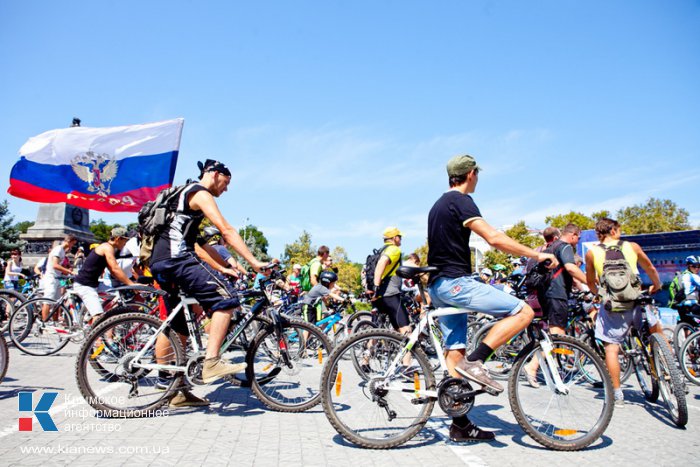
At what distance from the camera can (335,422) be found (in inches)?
144

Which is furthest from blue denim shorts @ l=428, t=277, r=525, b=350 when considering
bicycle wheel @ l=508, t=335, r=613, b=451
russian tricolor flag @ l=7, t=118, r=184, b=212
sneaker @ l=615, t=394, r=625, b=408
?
russian tricolor flag @ l=7, t=118, r=184, b=212

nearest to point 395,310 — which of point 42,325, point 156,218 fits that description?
point 156,218

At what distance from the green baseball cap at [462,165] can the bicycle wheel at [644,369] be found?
9.62 feet

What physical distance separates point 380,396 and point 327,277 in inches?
222

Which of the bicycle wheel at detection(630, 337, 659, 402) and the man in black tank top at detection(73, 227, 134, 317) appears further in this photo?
the man in black tank top at detection(73, 227, 134, 317)

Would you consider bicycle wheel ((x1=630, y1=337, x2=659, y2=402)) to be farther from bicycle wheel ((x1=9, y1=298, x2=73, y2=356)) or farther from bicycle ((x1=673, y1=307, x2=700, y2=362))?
bicycle wheel ((x1=9, y1=298, x2=73, y2=356))

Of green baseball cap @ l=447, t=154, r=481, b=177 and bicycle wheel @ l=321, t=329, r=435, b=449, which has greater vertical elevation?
green baseball cap @ l=447, t=154, r=481, b=177

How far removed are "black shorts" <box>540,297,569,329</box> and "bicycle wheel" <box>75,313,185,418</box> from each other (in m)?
4.46

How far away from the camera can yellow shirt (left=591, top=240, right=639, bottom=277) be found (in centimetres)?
529

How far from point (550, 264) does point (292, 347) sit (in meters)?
2.53

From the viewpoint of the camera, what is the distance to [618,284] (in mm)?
5055

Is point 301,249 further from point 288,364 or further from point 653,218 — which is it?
point 288,364

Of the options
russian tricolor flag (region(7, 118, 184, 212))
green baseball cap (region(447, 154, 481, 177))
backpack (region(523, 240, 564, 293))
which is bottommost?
backpack (region(523, 240, 564, 293))

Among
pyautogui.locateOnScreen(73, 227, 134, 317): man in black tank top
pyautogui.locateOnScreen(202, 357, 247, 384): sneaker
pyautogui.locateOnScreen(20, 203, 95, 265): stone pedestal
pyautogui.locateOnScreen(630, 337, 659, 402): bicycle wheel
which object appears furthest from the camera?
pyautogui.locateOnScreen(20, 203, 95, 265): stone pedestal
